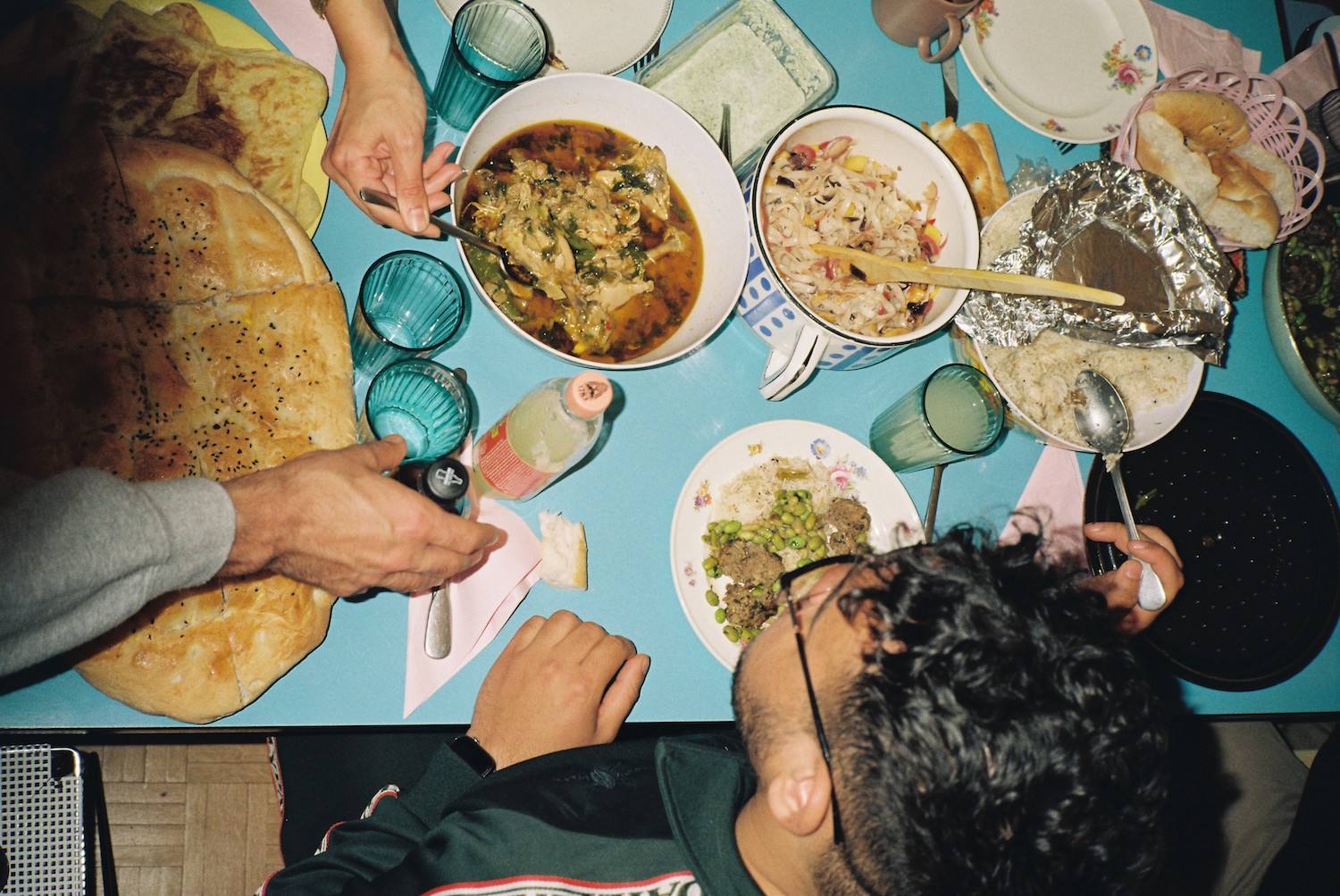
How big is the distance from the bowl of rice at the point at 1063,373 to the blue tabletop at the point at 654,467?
0.67ft

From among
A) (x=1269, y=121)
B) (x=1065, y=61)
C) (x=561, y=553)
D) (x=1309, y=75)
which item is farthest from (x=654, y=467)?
(x=1309, y=75)

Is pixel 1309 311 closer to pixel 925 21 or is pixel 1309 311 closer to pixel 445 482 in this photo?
pixel 925 21

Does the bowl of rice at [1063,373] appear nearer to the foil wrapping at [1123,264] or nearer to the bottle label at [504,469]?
the foil wrapping at [1123,264]

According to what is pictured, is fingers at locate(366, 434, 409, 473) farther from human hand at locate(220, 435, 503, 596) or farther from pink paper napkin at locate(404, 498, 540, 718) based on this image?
pink paper napkin at locate(404, 498, 540, 718)

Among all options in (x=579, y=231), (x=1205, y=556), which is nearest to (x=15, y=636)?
(x=579, y=231)

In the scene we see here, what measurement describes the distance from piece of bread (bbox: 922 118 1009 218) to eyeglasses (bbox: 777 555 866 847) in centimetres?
122

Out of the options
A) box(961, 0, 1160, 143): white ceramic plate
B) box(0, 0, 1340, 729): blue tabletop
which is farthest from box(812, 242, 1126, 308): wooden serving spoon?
box(961, 0, 1160, 143): white ceramic plate

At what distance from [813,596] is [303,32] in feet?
6.44

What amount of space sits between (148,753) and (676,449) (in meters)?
2.64

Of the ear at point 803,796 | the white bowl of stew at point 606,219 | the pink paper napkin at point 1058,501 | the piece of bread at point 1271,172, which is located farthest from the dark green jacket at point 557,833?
the piece of bread at point 1271,172

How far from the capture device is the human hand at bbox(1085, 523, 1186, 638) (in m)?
2.08

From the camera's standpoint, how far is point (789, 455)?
6.94 feet

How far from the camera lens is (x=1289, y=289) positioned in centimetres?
255

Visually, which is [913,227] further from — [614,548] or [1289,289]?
[1289,289]
